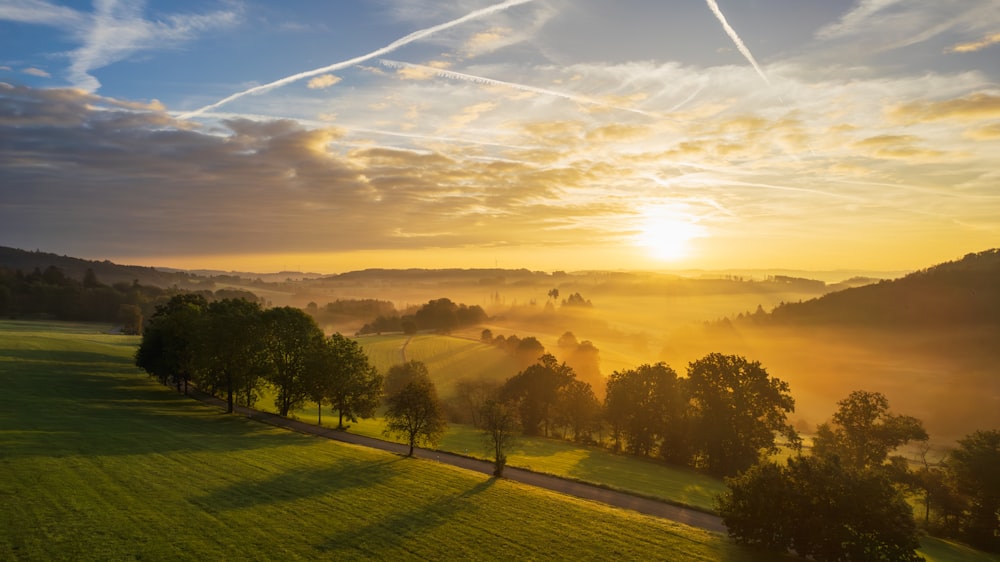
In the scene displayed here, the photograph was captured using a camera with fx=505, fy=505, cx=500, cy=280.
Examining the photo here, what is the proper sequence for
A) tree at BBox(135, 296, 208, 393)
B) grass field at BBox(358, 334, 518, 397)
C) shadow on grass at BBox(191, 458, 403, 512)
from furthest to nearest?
grass field at BBox(358, 334, 518, 397), tree at BBox(135, 296, 208, 393), shadow on grass at BBox(191, 458, 403, 512)

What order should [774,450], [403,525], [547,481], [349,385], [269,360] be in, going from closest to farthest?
[403,525], [547,481], [349,385], [774,450], [269,360]

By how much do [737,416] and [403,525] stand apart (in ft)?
165

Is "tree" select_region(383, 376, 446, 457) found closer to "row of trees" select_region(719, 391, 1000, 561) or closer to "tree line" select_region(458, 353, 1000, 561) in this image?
"tree line" select_region(458, 353, 1000, 561)

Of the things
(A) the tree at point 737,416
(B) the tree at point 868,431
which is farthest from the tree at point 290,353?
(B) the tree at point 868,431

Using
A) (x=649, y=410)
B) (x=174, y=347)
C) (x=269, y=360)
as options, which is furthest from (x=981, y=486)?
(x=174, y=347)

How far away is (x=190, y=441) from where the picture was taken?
45.0 metres

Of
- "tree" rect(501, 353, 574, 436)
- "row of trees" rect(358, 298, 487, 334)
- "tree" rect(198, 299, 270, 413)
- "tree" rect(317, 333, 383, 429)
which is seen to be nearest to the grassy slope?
"tree" rect(317, 333, 383, 429)

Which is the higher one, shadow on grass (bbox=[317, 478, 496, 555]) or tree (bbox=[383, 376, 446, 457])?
tree (bbox=[383, 376, 446, 457])

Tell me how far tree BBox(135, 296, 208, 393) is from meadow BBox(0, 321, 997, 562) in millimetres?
16439

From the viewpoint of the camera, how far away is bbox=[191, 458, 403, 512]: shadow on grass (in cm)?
3145

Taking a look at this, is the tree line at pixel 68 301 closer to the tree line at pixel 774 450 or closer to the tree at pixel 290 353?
the tree at pixel 290 353

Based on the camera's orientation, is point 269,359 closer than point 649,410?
Yes

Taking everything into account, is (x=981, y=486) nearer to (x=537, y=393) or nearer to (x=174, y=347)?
(x=537, y=393)

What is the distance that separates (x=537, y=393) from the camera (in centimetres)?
8650
